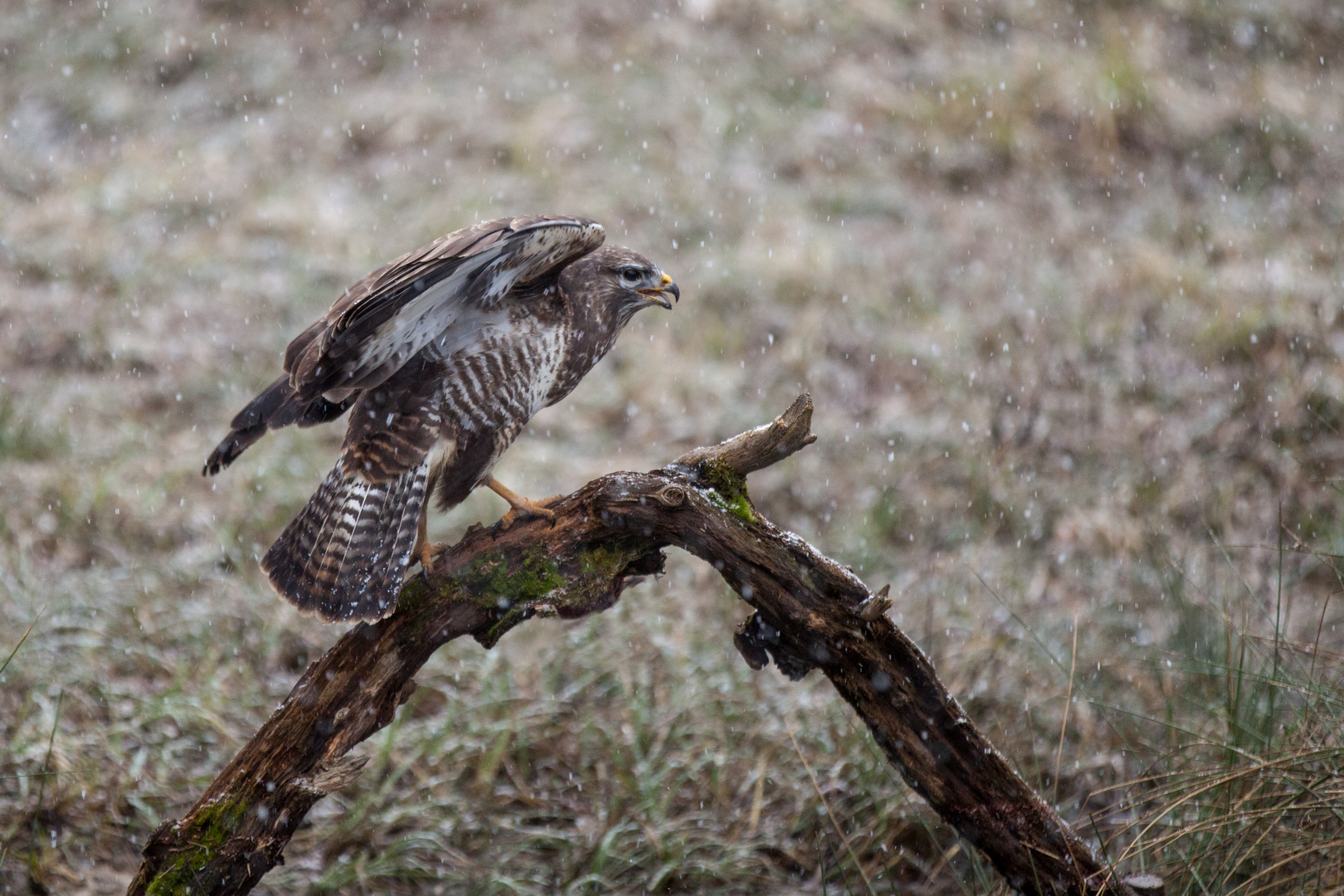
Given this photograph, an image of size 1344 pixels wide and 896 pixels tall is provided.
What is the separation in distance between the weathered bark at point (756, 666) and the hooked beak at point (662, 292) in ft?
2.35

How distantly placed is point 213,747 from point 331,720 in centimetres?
158

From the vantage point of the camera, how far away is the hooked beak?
3180mm

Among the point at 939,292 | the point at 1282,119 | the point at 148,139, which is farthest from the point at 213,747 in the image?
the point at 1282,119

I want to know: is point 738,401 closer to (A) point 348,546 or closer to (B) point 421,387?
(B) point 421,387

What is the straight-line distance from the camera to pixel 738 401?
6270 millimetres

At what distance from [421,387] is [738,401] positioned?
3.55 meters

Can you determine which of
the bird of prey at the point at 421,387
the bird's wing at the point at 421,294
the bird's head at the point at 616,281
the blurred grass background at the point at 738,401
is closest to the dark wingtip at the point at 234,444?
the bird of prey at the point at 421,387

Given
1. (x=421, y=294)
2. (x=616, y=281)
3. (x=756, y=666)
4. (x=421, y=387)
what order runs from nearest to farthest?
(x=421, y=294), (x=756, y=666), (x=421, y=387), (x=616, y=281)

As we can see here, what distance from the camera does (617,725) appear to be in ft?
13.2

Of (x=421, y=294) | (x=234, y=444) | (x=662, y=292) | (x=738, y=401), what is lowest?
(x=738, y=401)

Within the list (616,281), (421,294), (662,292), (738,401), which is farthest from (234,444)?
(738,401)

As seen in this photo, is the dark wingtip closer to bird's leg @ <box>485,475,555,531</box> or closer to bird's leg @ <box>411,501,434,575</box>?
bird's leg @ <box>411,501,434,575</box>

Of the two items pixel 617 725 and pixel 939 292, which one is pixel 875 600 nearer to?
pixel 617 725

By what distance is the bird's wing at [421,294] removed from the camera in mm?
2471
